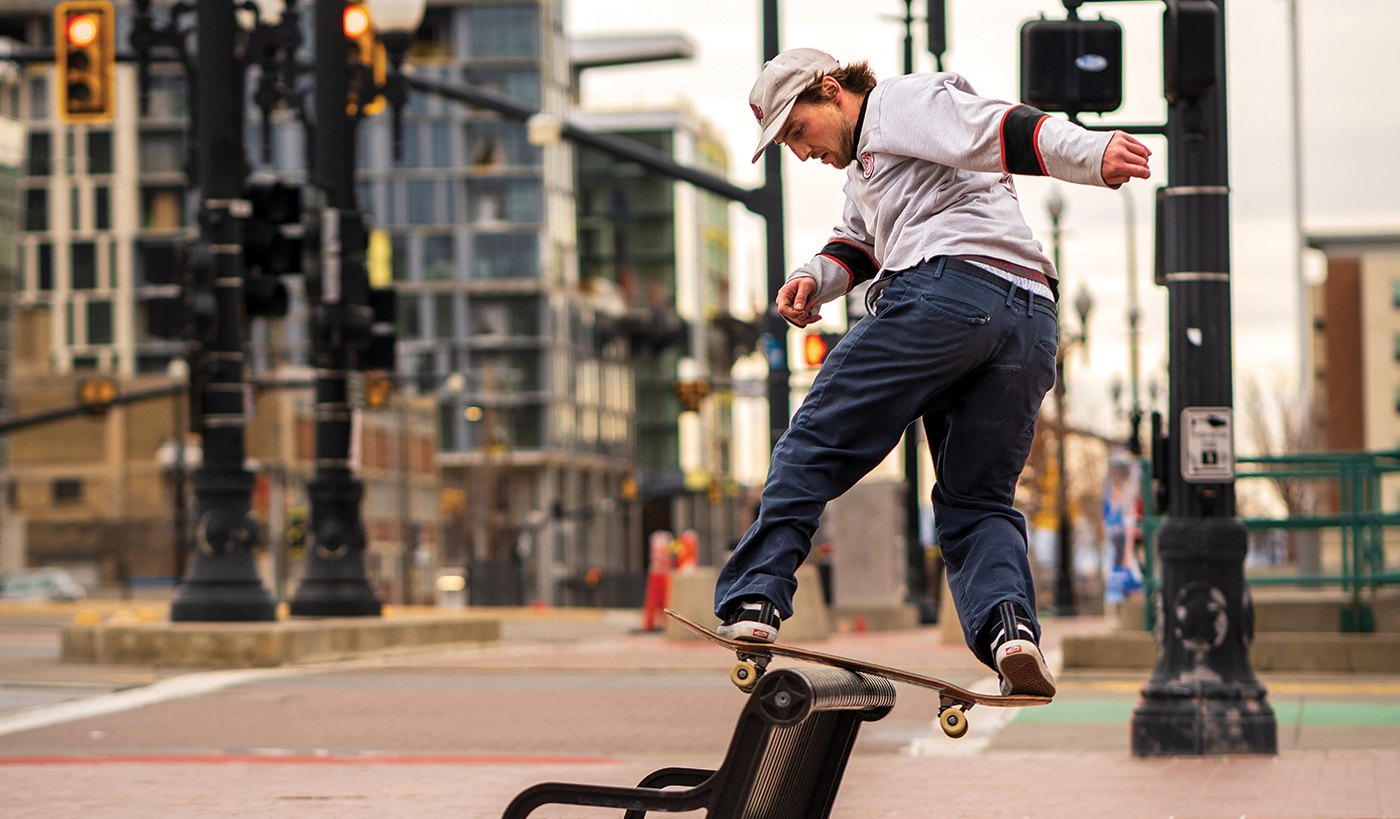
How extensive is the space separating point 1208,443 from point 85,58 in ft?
40.6

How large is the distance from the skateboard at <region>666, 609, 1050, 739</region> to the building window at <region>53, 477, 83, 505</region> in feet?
269

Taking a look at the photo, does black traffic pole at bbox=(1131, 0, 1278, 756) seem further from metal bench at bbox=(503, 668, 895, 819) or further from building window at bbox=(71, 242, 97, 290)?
building window at bbox=(71, 242, 97, 290)

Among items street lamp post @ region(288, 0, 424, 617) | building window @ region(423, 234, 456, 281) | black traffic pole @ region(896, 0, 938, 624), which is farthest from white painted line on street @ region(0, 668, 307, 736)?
building window @ region(423, 234, 456, 281)

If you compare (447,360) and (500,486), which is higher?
(447,360)

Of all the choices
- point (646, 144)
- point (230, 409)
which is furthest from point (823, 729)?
point (646, 144)

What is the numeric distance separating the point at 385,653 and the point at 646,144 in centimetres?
8695

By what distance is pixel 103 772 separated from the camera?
8.26 meters

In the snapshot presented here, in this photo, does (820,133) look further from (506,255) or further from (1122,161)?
(506,255)

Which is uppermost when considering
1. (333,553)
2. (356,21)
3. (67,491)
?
(356,21)

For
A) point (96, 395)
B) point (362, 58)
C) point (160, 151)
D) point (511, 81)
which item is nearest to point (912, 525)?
point (362, 58)

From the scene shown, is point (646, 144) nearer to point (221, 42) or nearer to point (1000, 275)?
point (221, 42)

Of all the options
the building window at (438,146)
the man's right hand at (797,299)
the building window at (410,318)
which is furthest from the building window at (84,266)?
the man's right hand at (797,299)

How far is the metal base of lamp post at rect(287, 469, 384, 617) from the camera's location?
59.5 ft

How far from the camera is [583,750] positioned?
32.3ft
